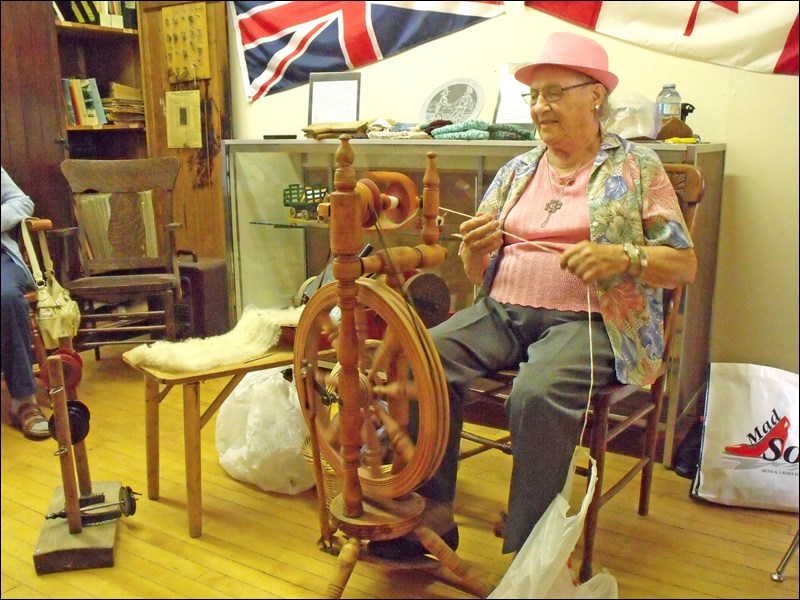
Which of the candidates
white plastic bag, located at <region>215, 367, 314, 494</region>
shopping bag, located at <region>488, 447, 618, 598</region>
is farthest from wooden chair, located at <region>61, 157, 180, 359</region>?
shopping bag, located at <region>488, 447, 618, 598</region>

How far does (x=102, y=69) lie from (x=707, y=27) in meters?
1.48

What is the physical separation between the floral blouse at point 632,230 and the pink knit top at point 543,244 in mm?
36

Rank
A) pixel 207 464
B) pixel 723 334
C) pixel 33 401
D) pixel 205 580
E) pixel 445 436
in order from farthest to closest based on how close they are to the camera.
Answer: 1. pixel 207 464
2. pixel 723 334
3. pixel 445 436
4. pixel 205 580
5. pixel 33 401

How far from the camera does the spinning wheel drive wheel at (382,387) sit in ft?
4.38

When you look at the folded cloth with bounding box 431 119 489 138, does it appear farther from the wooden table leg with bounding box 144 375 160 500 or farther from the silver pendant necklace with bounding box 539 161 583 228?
the wooden table leg with bounding box 144 375 160 500

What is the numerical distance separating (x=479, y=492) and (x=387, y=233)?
0.86 m

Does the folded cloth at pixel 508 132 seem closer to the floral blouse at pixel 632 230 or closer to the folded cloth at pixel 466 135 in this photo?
the folded cloth at pixel 466 135

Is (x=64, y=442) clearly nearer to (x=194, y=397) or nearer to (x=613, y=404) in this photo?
(x=194, y=397)

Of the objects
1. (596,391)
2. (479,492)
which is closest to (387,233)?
(596,391)

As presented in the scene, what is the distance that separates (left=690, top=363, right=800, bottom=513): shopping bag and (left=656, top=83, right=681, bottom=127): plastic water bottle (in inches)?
30.6

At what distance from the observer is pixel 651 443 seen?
73.2 inches

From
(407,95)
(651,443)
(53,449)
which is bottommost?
(651,443)

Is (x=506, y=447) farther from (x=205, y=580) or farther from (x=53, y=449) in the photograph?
(x=53, y=449)

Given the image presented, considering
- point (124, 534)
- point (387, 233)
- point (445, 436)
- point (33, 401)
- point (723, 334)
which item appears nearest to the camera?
point (33, 401)
